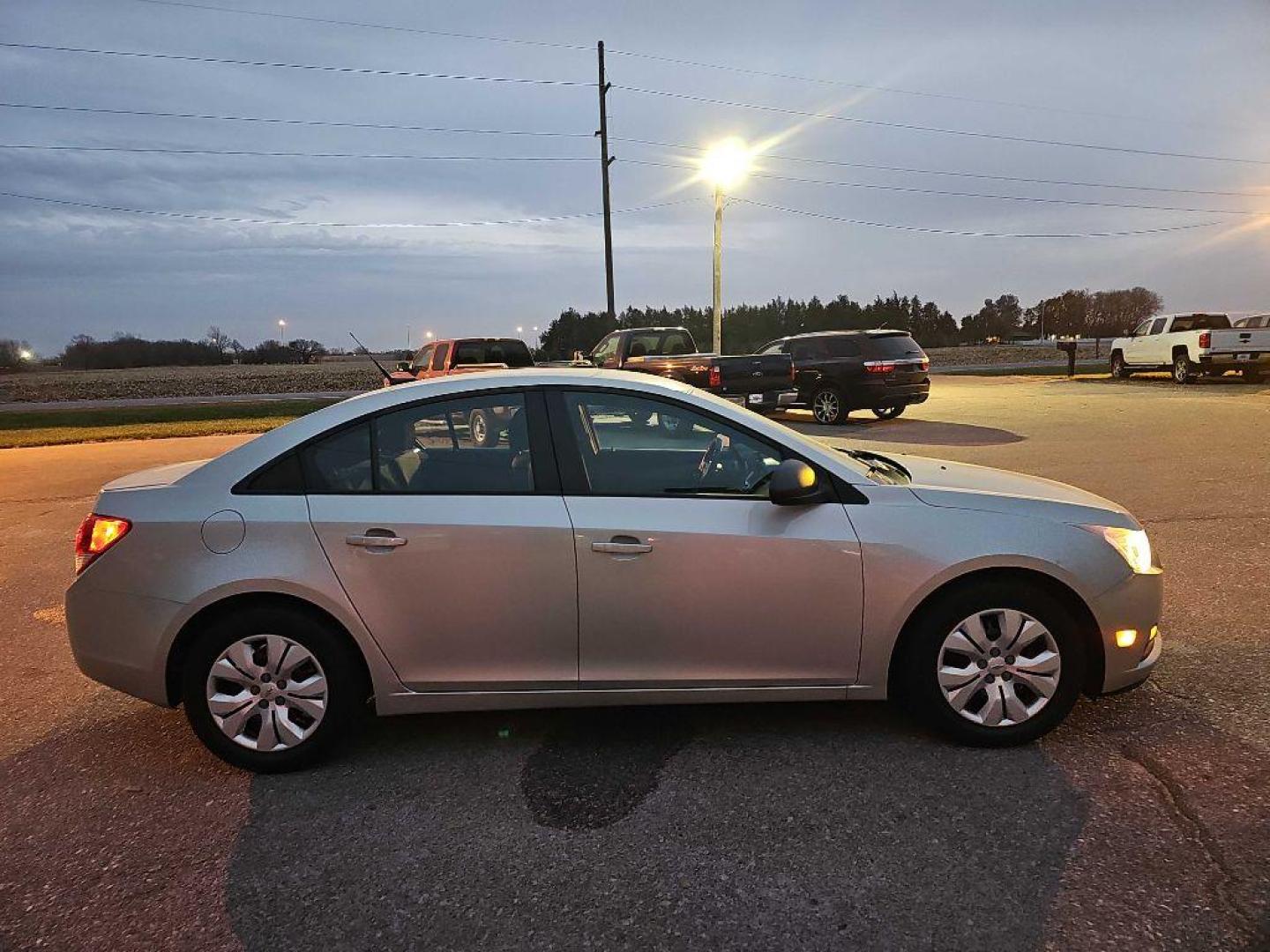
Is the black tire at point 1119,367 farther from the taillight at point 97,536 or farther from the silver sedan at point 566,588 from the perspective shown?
the taillight at point 97,536

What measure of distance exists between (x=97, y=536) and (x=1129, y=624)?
4241 mm

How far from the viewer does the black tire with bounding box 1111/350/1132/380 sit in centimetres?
2750

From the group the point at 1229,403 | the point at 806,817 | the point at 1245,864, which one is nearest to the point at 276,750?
the point at 806,817

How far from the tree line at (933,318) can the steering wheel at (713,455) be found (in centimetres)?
11021

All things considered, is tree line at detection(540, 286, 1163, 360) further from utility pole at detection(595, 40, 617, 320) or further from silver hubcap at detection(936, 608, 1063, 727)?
silver hubcap at detection(936, 608, 1063, 727)

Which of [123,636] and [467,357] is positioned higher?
[467,357]

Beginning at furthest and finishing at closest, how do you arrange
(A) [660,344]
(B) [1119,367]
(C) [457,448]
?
(B) [1119,367] < (A) [660,344] < (C) [457,448]

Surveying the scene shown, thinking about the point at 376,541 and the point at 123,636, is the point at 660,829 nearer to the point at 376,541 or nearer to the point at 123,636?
the point at 376,541

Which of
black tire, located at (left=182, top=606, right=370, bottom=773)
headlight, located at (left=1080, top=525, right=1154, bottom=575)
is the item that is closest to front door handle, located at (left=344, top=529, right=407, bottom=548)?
black tire, located at (left=182, top=606, right=370, bottom=773)

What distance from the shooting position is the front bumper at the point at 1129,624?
10.8ft

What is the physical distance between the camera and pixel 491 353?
52.6ft

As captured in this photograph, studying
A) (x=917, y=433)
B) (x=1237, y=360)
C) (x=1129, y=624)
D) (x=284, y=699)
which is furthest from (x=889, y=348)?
(x=284, y=699)

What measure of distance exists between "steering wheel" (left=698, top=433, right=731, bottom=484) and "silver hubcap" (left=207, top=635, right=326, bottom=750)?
174 cm

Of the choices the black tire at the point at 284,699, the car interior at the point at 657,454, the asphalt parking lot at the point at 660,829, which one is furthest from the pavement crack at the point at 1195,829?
the black tire at the point at 284,699
